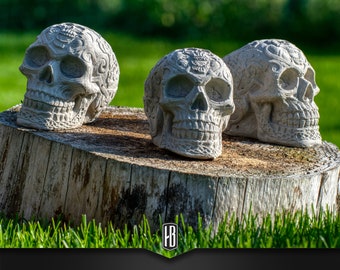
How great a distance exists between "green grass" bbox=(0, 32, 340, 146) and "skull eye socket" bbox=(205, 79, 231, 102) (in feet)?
10.3

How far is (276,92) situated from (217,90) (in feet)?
1.51

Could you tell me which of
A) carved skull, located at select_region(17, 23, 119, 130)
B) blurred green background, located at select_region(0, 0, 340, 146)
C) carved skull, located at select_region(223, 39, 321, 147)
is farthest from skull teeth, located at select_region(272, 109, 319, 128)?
blurred green background, located at select_region(0, 0, 340, 146)

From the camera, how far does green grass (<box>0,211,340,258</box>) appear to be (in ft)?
12.9

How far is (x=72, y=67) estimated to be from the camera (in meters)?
4.77

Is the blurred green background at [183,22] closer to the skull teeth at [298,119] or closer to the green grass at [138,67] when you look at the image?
the green grass at [138,67]

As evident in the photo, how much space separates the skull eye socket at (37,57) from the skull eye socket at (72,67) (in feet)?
0.33

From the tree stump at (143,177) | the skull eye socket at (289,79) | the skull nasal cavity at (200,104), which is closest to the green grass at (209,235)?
the tree stump at (143,177)

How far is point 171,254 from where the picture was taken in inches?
142

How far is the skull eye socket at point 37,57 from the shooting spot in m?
4.79

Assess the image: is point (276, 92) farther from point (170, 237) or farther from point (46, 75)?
point (170, 237)

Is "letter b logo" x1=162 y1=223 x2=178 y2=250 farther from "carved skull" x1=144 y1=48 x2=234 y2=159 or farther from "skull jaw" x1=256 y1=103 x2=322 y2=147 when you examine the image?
"skull jaw" x1=256 y1=103 x2=322 y2=147

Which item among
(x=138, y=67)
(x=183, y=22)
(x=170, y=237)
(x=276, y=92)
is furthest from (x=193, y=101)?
(x=183, y=22)

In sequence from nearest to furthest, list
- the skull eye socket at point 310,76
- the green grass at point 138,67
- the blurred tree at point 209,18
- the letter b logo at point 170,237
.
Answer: the letter b logo at point 170,237
the skull eye socket at point 310,76
the green grass at point 138,67
the blurred tree at point 209,18

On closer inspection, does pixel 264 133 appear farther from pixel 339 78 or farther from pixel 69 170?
pixel 339 78
